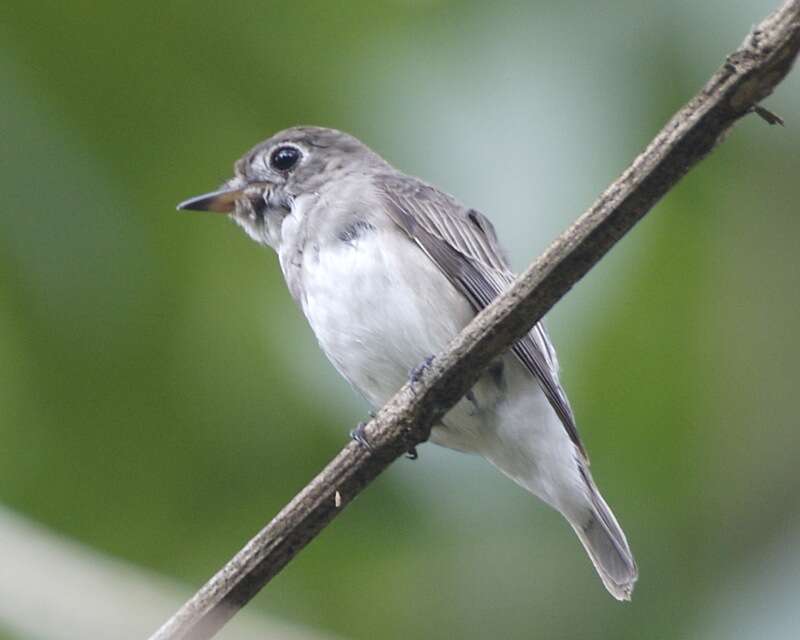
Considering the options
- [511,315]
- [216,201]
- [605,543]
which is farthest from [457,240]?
[511,315]

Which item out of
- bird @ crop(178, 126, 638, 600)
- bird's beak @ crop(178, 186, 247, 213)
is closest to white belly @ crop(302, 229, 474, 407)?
bird @ crop(178, 126, 638, 600)

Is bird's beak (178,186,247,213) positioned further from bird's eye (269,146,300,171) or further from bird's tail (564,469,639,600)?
bird's tail (564,469,639,600)

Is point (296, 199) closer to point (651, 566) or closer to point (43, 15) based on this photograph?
point (43, 15)

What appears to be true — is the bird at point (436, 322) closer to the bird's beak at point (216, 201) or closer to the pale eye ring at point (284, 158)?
the bird's beak at point (216, 201)

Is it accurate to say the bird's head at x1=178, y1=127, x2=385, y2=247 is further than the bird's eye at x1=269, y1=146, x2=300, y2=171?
No

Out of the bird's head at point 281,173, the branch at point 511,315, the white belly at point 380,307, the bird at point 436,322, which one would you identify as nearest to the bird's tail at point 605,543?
the bird at point 436,322

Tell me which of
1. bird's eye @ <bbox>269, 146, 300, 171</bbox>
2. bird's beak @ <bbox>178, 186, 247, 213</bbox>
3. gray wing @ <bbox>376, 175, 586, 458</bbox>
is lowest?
bird's beak @ <bbox>178, 186, 247, 213</bbox>

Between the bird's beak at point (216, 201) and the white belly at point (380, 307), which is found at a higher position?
the white belly at point (380, 307)
